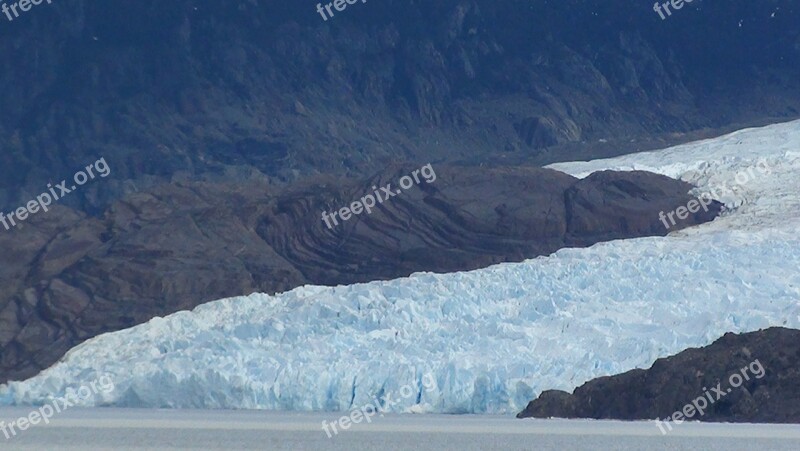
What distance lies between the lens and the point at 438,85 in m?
81.3

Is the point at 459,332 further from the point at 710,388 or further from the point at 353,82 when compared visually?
the point at 353,82

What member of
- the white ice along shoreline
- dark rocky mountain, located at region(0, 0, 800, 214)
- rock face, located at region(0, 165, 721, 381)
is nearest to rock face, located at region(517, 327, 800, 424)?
the white ice along shoreline

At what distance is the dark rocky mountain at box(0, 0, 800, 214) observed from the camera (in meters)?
72.6

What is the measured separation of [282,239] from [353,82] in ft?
165

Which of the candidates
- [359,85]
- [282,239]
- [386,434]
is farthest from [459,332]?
[359,85]

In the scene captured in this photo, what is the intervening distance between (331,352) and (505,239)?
33.4ft

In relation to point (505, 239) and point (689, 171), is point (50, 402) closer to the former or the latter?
point (505, 239)

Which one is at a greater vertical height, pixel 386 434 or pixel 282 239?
pixel 282 239

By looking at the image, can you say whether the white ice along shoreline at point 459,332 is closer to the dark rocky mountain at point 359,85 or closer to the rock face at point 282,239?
the rock face at point 282,239

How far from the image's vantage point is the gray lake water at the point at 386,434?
15.7 m

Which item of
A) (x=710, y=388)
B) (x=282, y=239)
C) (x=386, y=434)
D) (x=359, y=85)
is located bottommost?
(x=710, y=388)

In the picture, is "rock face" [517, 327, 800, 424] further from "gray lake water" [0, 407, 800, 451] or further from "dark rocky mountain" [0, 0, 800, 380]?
"dark rocky mountain" [0, 0, 800, 380]

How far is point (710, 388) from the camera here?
1858 centimetres

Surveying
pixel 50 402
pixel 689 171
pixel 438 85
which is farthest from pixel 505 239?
pixel 438 85
